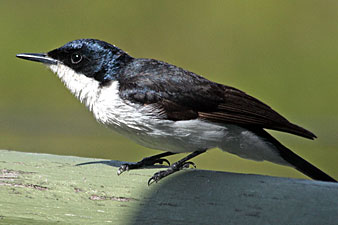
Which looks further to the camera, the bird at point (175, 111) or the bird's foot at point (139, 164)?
the bird at point (175, 111)

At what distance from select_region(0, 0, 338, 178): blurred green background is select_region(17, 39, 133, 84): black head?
2.76 m

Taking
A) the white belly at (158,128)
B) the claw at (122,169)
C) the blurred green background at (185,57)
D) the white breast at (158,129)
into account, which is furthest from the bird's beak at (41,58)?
the blurred green background at (185,57)

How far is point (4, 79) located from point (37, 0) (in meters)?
1.31

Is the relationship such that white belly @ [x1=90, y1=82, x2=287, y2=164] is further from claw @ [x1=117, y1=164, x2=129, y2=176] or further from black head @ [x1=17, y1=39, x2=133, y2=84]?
claw @ [x1=117, y1=164, x2=129, y2=176]

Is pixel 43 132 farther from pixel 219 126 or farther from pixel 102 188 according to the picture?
pixel 102 188

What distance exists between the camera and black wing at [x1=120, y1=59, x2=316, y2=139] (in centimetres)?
284

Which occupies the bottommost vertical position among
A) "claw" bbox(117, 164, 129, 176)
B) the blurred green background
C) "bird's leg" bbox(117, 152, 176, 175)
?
"claw" bbox(117, 164, 129, 176)

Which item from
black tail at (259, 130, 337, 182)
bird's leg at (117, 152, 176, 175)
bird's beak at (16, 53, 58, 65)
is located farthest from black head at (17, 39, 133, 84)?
black tail at (259, 130, 337, 182)

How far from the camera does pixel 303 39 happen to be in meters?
6.38

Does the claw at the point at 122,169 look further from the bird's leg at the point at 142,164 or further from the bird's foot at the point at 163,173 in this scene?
the bird's foot at the point at 163,173

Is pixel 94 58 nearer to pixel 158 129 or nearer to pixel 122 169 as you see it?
pixel 158 129

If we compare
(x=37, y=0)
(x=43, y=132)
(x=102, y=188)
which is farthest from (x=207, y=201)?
(x=37, y=0)

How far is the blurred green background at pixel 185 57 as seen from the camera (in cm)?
590

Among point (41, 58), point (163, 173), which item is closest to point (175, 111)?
point (163, 173)
